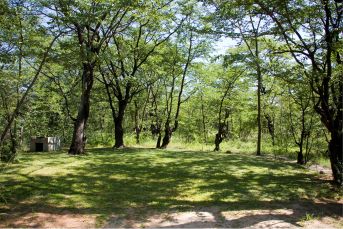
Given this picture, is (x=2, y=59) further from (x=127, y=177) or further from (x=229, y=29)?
(x=229, y=29)

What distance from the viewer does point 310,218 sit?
11.0ft

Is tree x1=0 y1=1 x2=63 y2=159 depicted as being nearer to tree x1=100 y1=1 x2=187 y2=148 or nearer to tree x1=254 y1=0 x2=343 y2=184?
tree x1=100 y1=1 x2=187 y2=148

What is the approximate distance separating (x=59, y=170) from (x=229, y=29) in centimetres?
725

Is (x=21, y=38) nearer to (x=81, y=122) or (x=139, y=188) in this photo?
(x=81, y=122)

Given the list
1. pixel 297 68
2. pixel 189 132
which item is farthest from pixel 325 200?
pixel 189 132

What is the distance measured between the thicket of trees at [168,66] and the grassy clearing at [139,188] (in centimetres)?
94

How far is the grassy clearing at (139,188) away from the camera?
3871mm

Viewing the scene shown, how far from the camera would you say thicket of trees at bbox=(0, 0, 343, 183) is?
214 inches

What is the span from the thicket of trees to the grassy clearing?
37.2 inches

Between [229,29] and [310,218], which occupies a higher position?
[229,29]

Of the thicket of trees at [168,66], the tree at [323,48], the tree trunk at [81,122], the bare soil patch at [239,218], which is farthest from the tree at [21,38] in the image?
the tree at [323,48]

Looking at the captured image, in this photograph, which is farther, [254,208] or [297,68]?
[297,68]

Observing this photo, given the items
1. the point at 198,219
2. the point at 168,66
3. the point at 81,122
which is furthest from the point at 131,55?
the point at 198,219

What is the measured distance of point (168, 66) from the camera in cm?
1334
